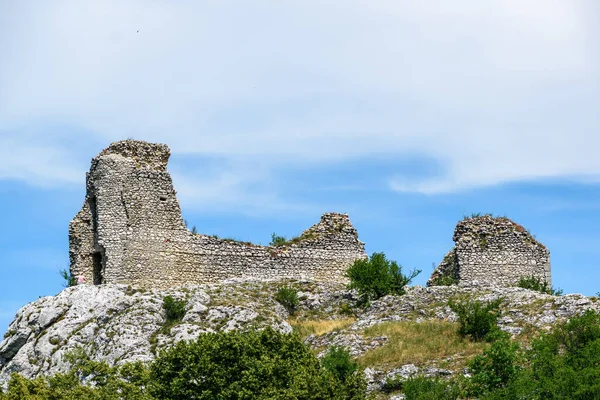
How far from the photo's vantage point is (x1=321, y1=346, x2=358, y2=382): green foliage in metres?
38.9

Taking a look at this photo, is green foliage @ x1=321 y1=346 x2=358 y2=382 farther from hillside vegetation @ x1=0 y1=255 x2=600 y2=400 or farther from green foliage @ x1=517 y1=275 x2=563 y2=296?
green foliage @ x1=517 y1=275 x2=563 y2=296

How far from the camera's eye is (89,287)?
47.7m

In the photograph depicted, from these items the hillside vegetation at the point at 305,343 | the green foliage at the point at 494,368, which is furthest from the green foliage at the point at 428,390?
the green foliage at the point at 494,368

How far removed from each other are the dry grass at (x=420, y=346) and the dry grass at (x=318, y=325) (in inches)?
69.2

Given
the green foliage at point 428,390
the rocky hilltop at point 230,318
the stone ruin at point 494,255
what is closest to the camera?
the green foliage at point 428,390

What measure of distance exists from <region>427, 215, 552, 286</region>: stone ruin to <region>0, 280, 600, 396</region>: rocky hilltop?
4822 millimetres

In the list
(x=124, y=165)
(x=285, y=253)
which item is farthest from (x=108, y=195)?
(x=285, y=253)

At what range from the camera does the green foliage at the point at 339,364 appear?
128ft

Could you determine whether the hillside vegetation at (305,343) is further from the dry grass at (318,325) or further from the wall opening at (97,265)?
the wall opening at (97,265)

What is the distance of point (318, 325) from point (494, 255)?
9.72 meters

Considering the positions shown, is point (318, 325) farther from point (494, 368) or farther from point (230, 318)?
point (494, 368)

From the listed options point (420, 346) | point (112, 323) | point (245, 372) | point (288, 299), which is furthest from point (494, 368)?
point (112, 323)

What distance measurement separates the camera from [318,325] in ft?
155

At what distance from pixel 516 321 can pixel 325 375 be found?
9781 millimetres
